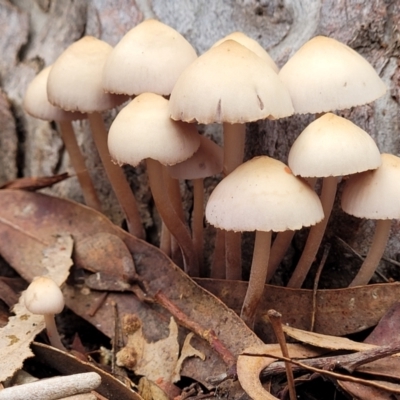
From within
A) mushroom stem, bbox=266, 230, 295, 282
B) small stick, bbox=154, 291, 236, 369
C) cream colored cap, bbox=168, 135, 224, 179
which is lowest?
small stick, bbox=154, 291, 236, 369

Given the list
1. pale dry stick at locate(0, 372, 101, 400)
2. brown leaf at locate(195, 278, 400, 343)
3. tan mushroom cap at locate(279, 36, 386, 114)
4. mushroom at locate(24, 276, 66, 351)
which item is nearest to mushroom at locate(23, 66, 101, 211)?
mushroom at locate(24, 276, 66, 351)

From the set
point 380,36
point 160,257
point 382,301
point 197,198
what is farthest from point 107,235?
point 380,36

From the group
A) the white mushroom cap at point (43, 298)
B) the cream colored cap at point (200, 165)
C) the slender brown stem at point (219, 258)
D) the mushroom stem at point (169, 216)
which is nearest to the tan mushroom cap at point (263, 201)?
the cream colored cap at point (200, 165)

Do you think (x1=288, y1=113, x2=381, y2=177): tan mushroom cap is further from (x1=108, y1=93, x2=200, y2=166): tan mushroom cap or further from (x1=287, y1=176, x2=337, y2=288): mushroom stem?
(x1=108, y1=93, x2=200, y2=166): tan mushroom cap

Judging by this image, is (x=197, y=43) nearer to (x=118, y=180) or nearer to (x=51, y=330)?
(x=118, y=180)

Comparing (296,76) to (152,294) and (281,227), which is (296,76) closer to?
(281,227)

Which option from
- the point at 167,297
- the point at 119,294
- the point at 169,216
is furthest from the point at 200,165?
the point at 119,294

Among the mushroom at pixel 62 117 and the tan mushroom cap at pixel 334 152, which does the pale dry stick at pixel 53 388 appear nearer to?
the tan mushroom cap at pixel 334 152
